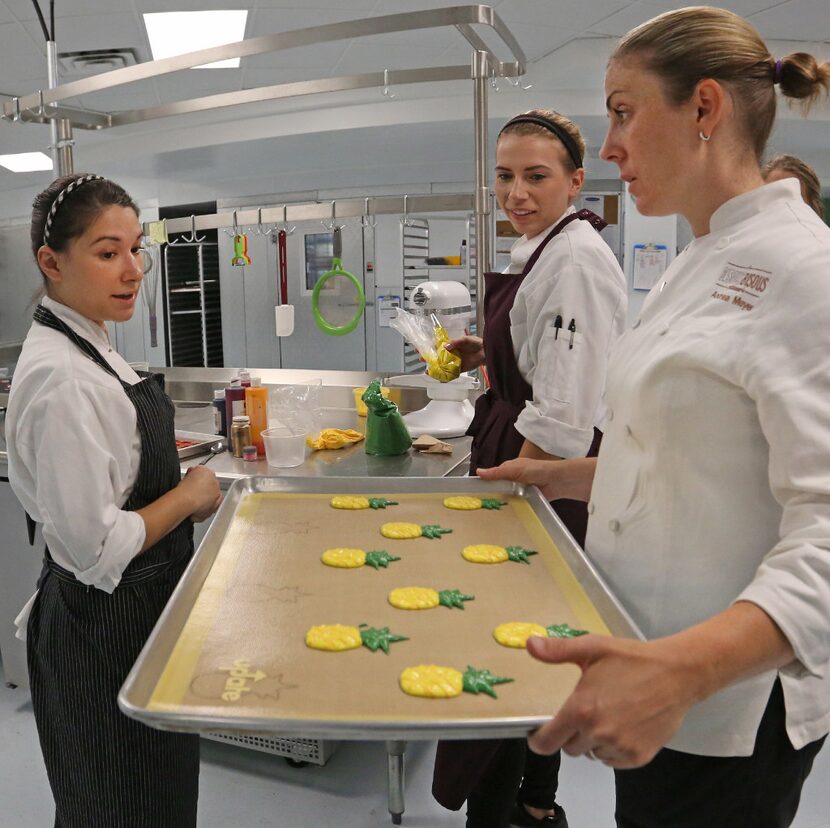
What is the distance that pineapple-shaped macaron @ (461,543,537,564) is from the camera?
1.19m

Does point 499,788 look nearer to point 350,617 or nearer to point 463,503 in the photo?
point 463,503

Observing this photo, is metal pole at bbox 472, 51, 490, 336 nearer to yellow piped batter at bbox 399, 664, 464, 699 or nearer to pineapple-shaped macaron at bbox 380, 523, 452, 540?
pineapple-shaped macaron at bbox 380, 523, 452, 540

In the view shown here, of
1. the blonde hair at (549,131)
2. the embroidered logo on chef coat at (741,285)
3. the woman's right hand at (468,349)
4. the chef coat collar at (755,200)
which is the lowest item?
the woman's right hand at (468,349)

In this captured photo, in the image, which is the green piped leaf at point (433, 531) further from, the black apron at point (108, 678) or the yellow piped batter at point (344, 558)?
the black apron at point (108, 678)

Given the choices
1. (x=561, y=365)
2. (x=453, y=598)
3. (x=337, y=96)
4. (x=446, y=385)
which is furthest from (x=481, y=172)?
(x=337, y=96)

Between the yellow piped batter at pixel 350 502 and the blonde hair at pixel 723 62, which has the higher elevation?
the blonde hair at pixel 723 62

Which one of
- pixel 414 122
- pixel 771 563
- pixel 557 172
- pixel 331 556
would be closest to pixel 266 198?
pixel 414 122

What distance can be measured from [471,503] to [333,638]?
0.53 meters

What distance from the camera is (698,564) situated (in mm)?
959

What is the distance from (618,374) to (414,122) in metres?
4.91

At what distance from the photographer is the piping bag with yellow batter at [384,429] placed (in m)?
2.33

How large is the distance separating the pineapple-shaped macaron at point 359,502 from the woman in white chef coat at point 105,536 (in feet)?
0.98

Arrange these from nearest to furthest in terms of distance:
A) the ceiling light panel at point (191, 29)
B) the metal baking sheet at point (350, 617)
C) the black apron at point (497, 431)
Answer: the metal baking sheet at point (350, 617)
the black apron at point (497, 431)
the ceiling light panel at point (191, 29)

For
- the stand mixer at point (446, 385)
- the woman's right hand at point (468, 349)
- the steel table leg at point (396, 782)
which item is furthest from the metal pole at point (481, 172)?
the steel table leg at point (396, 782)
